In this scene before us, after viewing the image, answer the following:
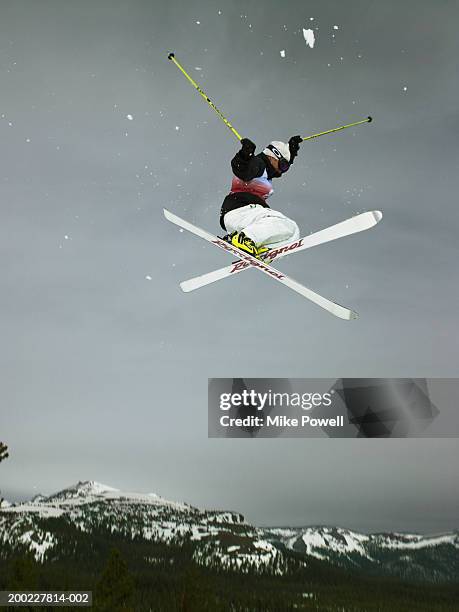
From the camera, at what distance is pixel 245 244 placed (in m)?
10.6

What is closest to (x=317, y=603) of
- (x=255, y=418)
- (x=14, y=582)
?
(x=14, y=582)

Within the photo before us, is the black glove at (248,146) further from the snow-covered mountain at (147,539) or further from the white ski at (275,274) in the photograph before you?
the snow-covered mountain at (147,539)

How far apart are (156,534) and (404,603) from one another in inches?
3276

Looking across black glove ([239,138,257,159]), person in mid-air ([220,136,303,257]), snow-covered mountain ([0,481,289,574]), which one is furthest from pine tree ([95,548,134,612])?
snow-covered mountain ([0,481,289,574])

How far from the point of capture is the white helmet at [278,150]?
1014 centimetres

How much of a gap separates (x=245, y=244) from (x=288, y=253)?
1169 millimetres

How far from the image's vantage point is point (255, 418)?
607 inches

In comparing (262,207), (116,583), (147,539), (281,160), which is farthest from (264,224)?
(147,539)

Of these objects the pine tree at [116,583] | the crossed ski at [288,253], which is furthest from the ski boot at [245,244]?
the pine tree at [116,583]

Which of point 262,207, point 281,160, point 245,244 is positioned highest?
point 281,160

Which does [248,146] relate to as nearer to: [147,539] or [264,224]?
[264,224]

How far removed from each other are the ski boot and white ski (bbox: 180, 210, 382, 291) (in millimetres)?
397

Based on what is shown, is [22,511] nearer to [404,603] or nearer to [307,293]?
[404,603]

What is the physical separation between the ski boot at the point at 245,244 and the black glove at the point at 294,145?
1.64 m
